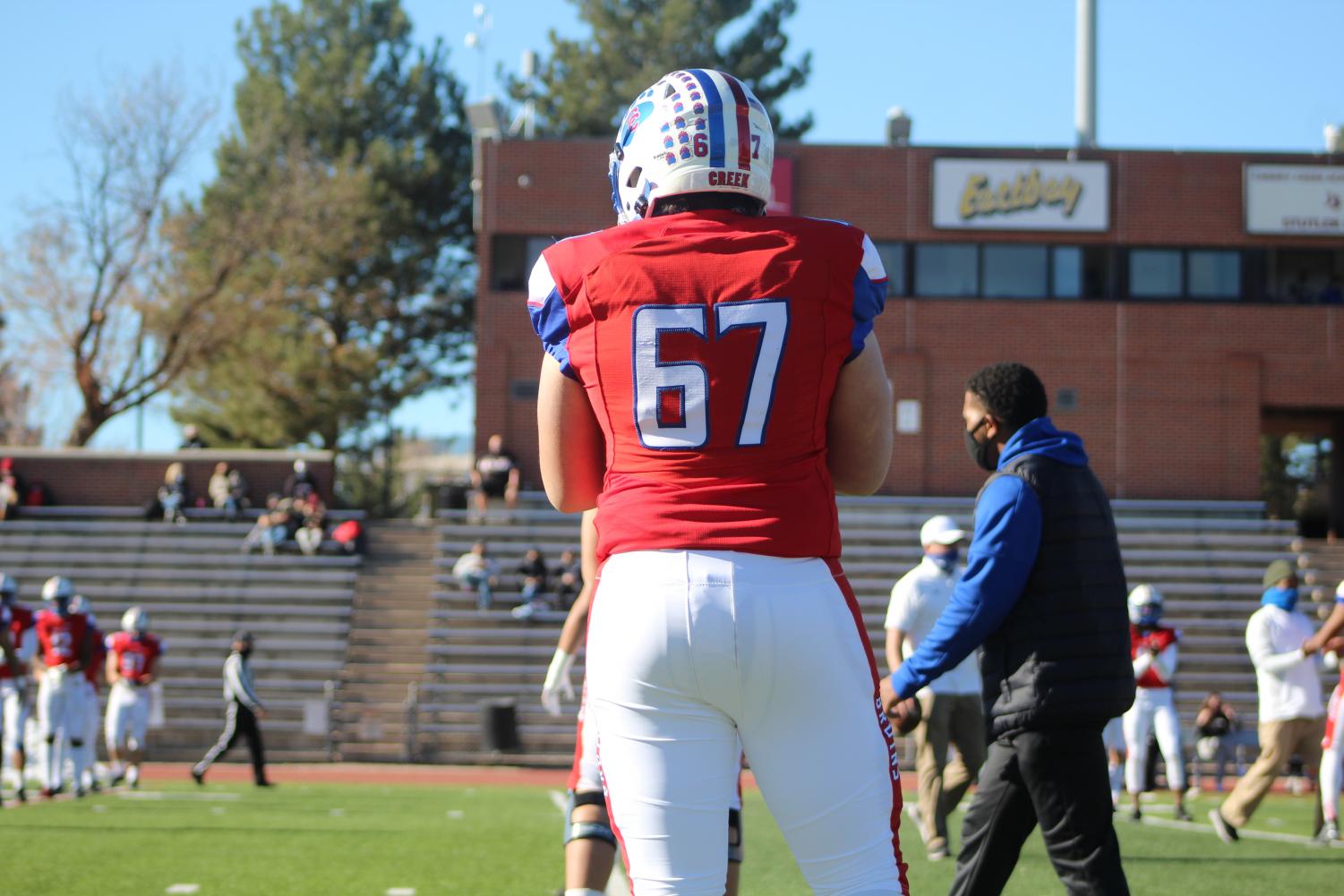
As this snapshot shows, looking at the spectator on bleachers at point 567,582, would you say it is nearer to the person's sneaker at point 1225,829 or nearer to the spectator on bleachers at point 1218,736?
the spectator on bleachers at point 1218,736

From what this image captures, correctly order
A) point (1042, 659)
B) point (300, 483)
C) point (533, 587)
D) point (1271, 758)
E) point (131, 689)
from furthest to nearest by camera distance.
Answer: point (300, 483) → point (533, 587) → point (131, 689) → point (1271, 758) → point (1042, 659)

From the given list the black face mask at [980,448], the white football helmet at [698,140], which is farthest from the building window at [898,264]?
the white football helmet at [698,140]

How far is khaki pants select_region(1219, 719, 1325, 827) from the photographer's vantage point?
10203mm

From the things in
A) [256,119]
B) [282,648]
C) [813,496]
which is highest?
[256,119]

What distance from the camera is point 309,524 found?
2850 cm

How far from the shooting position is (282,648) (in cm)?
2567

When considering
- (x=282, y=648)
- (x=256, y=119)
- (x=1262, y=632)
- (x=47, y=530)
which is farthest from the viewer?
(x=256, y=119)

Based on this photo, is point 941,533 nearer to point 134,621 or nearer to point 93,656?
point 93,656

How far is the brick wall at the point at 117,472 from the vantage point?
3019cm

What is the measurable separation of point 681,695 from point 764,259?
826 mm

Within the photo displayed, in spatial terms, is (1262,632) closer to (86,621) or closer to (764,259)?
(764,259)

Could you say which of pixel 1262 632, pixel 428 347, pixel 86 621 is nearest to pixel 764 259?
pixel 1262 632

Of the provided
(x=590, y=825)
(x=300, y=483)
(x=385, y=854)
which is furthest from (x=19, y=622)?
(x=300, y=483)

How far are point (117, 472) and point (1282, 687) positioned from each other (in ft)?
82.5
